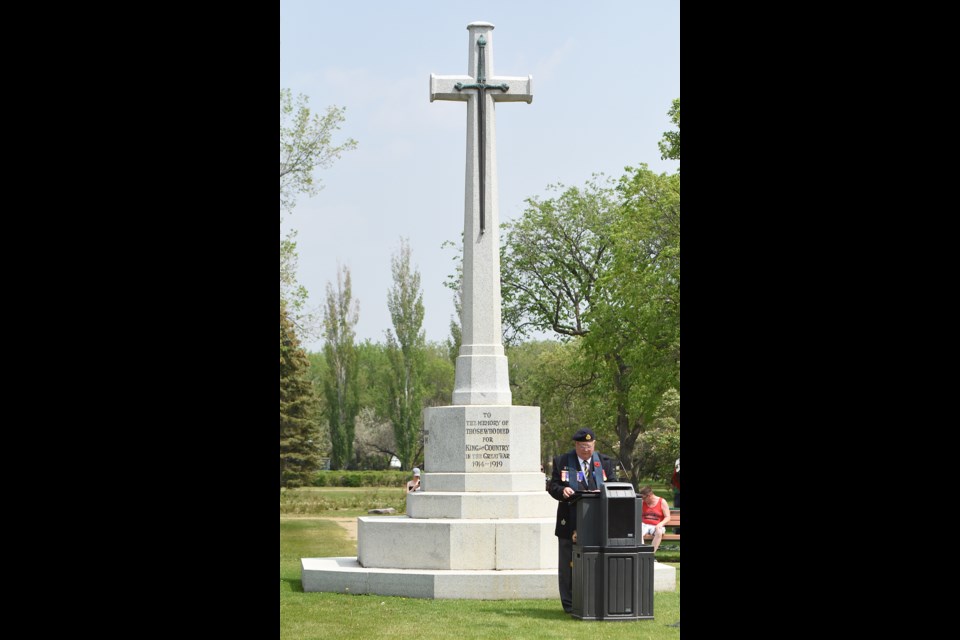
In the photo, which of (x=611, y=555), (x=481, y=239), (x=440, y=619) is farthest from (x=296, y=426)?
(x=611, y=555)

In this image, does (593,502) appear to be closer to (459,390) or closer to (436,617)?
(436,617)

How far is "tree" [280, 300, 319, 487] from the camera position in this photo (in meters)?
36.0

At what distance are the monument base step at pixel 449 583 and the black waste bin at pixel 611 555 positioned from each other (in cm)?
209

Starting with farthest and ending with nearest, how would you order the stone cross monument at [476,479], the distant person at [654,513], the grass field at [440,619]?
the distant person at [654,513]
the stone cross monument at [476,479]
the grass field at [440,619]

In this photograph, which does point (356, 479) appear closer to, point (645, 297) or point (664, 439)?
point (664, 439)

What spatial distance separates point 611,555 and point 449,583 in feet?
9.39

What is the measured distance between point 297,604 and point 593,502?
12.6ft

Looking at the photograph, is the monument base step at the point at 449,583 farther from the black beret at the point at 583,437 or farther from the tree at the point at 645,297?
the tree at the point at 645,297

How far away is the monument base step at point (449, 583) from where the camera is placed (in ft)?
44.1

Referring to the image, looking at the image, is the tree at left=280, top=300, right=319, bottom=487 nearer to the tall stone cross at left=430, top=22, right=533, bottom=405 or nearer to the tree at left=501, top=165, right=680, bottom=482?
the tree at left=501, top=165, right=680, bottom=482

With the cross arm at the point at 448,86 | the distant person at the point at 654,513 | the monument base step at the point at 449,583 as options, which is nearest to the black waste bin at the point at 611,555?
the monument base step at the point at 449,583

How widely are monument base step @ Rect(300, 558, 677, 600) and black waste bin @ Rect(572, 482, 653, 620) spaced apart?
82.2 inches

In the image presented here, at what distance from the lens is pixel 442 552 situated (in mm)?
14023

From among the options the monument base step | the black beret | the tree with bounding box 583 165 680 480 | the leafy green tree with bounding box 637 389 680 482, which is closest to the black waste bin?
the black beret
